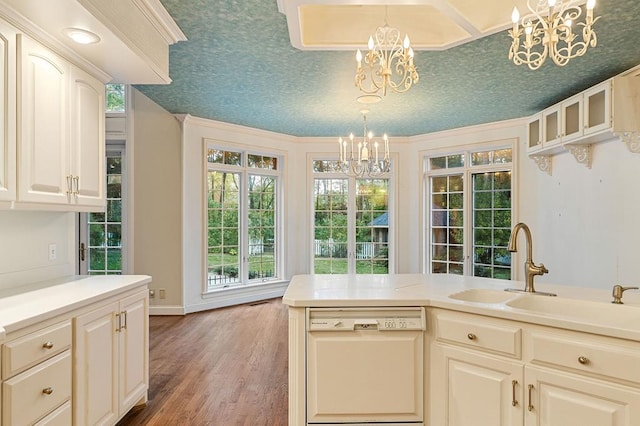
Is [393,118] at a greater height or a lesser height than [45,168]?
greater

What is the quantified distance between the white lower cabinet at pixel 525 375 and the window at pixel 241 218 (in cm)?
404

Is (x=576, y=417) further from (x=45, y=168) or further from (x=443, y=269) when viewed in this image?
(x=443, y=269)

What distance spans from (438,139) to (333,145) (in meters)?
1.69

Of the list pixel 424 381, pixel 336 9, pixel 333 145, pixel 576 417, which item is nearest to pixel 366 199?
pixel 333 145

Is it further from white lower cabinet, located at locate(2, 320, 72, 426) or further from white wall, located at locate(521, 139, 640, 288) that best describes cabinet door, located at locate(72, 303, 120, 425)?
white wall, located at locate(521, 139, 640, 288)

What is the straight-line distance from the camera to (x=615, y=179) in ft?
11.5

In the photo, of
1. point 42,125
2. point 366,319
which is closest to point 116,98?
point 42,125

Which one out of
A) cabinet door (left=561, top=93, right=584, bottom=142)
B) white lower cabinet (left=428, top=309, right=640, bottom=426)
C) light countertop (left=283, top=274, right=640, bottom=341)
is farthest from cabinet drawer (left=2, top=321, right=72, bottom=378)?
cabinet door (left=561, top=93, right=584, bottom=142)

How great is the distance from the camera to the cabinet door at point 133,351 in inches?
91.4

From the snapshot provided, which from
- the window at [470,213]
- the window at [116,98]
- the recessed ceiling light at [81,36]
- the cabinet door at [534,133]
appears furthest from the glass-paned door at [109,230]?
the cabinet door at [534,133]

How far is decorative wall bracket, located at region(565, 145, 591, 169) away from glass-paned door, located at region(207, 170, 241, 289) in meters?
4.29

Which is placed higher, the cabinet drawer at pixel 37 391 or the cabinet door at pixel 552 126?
the cabinet door at pixel 552 126

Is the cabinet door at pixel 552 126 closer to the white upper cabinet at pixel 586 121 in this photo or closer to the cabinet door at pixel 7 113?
the white upper cabinet at pixel 586 121

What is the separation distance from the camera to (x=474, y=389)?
1861 mm
